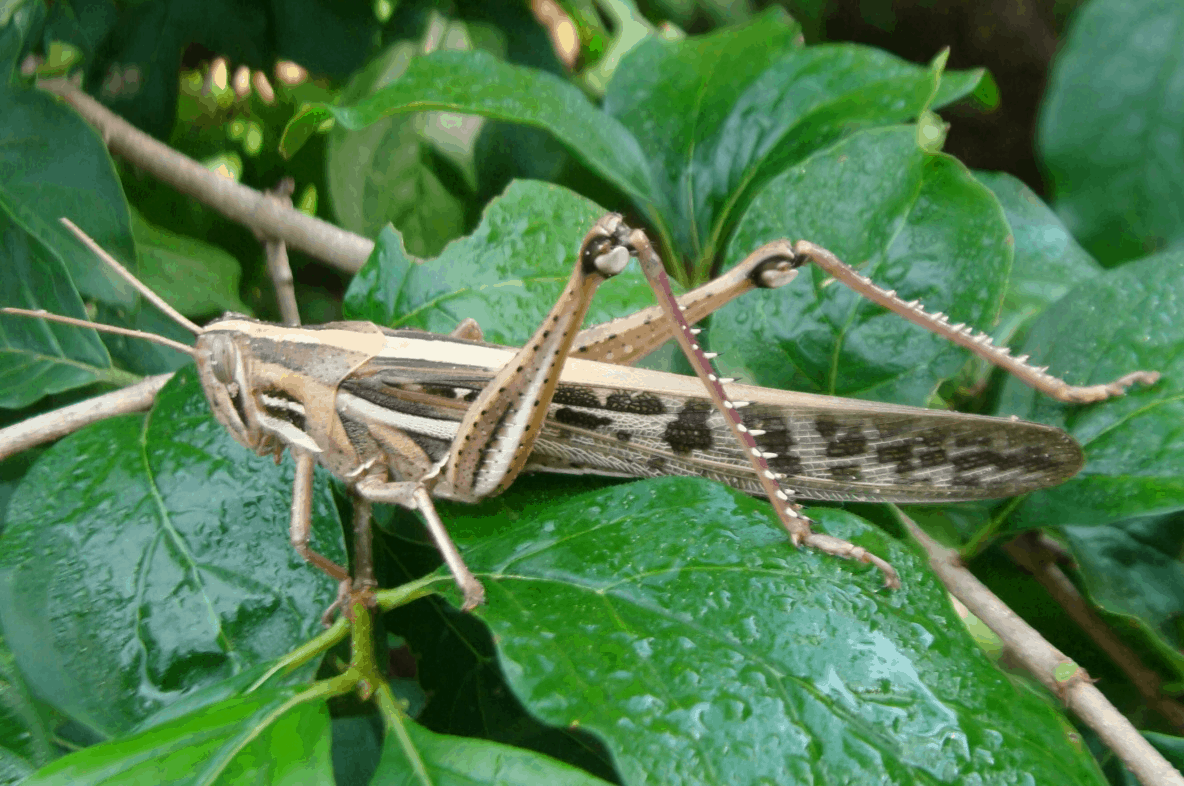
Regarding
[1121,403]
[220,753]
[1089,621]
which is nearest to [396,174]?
[220,753]

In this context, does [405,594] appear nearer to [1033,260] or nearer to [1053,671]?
[1053,671]

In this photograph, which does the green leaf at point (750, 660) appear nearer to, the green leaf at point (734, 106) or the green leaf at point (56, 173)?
the green leaf at point (734, 106)

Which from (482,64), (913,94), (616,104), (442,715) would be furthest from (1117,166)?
(442,715)

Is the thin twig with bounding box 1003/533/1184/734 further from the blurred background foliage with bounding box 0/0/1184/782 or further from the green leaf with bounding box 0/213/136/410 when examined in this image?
the green leaf with bounding box 0/213/136/410

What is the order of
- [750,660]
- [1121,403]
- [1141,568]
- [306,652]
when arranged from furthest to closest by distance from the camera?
1. [1141,568]
2. [1121,403]
3. [306,652]
4. [750,660]

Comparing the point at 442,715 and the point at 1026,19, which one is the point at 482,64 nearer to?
the point at 442,715

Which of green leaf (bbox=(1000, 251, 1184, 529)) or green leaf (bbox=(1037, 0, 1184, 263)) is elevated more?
green leaf (bbox=(1037, 0, 1184, 263))

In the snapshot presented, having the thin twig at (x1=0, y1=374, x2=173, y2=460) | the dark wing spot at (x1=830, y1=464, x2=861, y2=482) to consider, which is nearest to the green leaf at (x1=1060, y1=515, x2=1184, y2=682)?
the dark wing spot at (x1=830, y1=464, x2=861, y2=482)

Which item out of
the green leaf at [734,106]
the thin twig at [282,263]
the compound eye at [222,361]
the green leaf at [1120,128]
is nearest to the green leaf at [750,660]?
the compound eye at [222,361]
